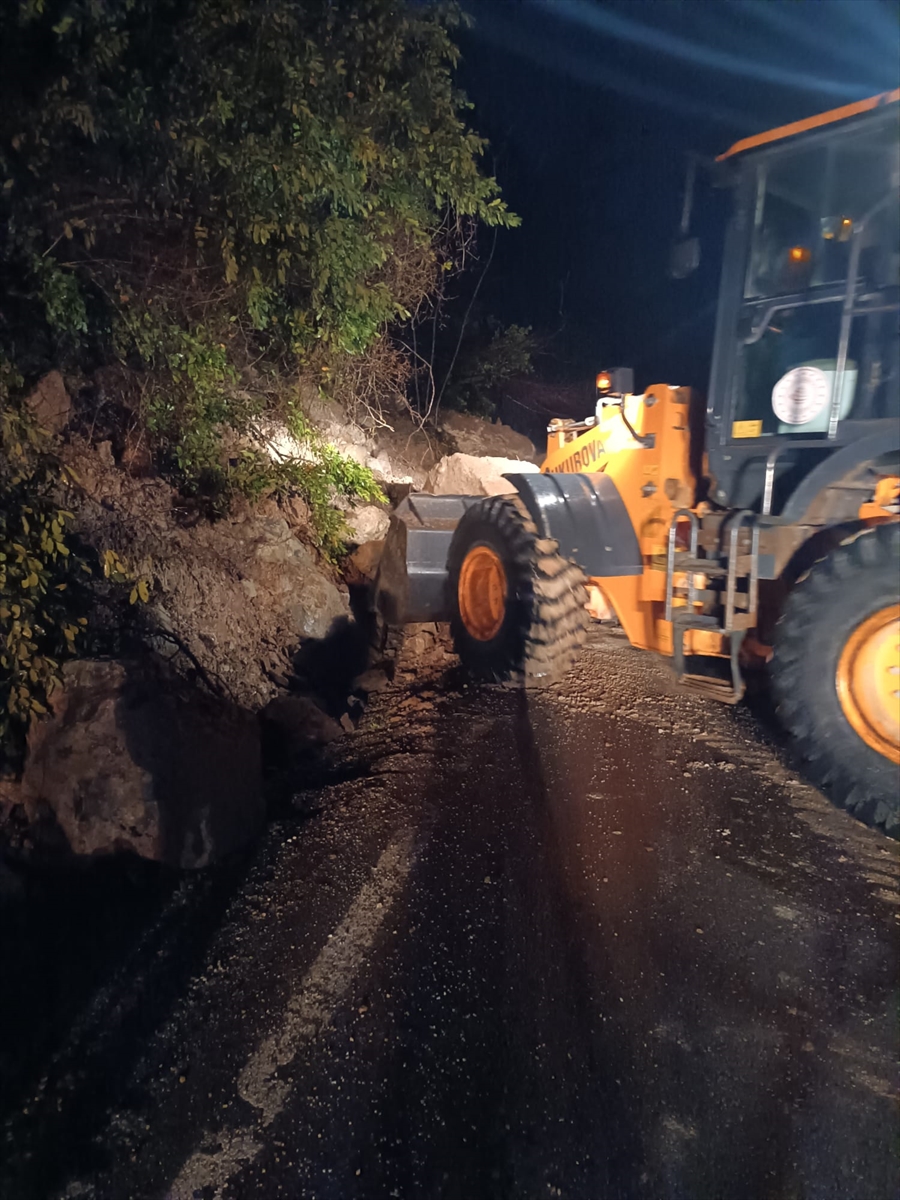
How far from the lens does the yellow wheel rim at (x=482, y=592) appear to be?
5371 mm

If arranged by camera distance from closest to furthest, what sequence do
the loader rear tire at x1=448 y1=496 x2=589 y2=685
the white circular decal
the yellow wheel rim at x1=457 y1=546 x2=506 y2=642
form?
the white circular decal < the loader rear tire at x1=448 y1=496 x2=589 y2=685 < the yellow wheel rim at x1=457 y1=546 x2=506 y2=642

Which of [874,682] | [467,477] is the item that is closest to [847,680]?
[874,682]

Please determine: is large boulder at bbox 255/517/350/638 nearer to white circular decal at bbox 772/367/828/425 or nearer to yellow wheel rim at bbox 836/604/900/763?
white circular decal at bbox 772/367/828/425

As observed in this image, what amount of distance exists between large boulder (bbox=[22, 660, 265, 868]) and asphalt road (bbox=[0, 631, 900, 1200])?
0.74ft

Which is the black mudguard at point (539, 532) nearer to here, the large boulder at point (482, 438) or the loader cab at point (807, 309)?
the loader cab at point (807, 309)

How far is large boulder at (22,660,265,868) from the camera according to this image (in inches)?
155

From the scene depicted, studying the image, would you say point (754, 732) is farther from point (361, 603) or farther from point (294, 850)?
point (361, 603)

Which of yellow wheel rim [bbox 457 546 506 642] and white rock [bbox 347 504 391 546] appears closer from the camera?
yellow wheel rim [bbox 457 546 506 642]

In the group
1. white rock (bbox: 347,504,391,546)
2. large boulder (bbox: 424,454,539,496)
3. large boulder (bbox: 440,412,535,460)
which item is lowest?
white rock (bbox: 347,504,391,546)

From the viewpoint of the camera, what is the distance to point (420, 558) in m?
6.16

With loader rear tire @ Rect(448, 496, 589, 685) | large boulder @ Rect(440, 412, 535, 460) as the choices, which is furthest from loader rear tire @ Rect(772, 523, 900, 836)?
large boulder @ Rect(440, 412, 535, 460)

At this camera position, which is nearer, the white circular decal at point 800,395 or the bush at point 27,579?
the white circular decal at point 800,395

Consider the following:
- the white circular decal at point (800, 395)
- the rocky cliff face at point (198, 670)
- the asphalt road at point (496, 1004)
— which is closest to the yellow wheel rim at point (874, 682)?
the asphalt road at point (496, 1004)

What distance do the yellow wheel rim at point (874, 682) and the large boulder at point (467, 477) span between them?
6.08 meters
